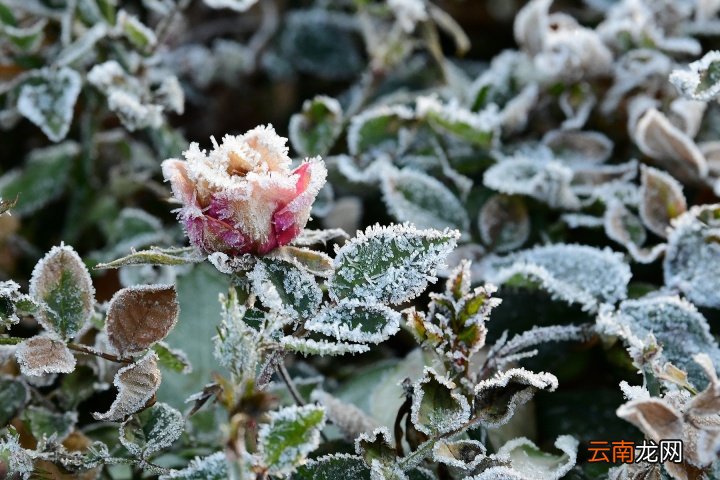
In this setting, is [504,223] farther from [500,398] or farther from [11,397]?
[11,397]

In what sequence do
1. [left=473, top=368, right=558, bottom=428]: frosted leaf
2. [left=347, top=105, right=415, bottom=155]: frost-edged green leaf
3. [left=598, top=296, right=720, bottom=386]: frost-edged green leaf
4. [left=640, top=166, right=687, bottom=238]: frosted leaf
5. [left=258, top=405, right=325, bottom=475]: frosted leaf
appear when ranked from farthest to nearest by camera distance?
1. [left=347, top=105, right=415, bottom=155]: frost-edged green leaf
2. [left=640, top=166, right=687, bottom=238]: frosted leaf
3. [left=598, top=296, right=720, bottom=386]: frost-edged green leaf
4. [left=473, top=368, right=558, bottom=428]: frosted leaf
5. [left=258, top=405, right=325, bottom=475]: frosted leaf

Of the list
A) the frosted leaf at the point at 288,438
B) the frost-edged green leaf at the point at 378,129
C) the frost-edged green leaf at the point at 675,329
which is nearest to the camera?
the frosted leaf at the point at 288,438

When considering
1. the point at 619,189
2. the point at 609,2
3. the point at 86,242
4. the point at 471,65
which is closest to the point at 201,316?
the point at 86,242

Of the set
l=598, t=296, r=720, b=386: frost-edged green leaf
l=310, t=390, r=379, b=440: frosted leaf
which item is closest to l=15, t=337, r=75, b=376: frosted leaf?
l=310, t=390, r=379, b=440: frosted leaf

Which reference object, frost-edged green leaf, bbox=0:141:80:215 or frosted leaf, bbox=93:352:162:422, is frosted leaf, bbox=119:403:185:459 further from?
frost-edged green leaf, bbox=0:141:80:215

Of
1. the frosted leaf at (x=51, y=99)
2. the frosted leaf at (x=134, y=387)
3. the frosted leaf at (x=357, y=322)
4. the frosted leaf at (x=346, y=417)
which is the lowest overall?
the frosted leaf at (x=346, y=417)

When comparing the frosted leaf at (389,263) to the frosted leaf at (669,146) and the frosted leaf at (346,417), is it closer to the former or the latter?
the frosted leaf at (346,417)

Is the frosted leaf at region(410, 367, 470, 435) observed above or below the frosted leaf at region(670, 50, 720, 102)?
below

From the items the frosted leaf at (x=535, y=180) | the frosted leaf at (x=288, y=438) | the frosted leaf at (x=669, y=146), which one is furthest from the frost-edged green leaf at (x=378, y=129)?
the frosted leaf at (x=288, y=438)
